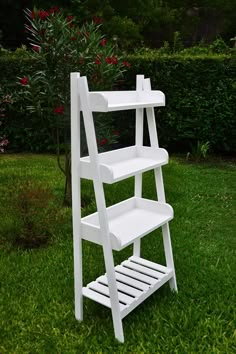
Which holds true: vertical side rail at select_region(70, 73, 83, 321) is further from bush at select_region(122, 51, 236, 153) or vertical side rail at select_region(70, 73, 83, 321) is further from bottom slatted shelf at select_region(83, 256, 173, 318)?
bush at select_region(122, 51, 236, 153)

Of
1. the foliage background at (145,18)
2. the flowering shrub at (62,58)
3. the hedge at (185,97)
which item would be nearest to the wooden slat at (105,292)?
the flowering shrub at (62,58)

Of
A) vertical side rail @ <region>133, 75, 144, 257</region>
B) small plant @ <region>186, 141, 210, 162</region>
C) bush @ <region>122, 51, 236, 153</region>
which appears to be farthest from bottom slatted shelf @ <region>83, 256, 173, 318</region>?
bush @ <region>122, 51, 236, 153</region>

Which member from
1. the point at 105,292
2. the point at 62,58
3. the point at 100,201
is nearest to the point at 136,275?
the point at 105,292

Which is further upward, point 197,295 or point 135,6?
point 135,6

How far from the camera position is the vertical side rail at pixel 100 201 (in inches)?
84.1

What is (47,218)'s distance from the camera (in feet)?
12.3

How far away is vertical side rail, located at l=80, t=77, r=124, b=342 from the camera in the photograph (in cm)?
214

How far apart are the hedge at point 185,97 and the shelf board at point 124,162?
4586 mm

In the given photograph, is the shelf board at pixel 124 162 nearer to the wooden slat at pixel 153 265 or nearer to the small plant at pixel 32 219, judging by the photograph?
the wooden slat at pixel 153 265

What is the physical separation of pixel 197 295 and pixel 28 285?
1250 millimetres

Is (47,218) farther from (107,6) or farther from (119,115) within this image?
(107,6)

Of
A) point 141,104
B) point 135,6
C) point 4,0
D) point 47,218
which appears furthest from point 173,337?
point 135,6

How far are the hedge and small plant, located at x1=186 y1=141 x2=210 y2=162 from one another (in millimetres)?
196

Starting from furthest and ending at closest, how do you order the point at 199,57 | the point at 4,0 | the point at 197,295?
the point at 4,0 < the point at 199,57 < the point at 197,295
